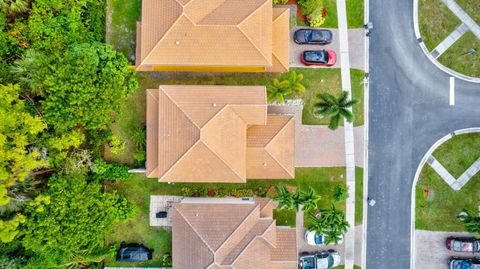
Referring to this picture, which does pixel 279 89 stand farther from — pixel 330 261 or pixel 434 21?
pixel 434 21

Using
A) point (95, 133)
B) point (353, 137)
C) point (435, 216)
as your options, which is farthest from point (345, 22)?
point (95, 133)

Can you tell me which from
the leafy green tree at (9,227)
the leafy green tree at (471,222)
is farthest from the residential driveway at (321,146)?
the leafy green tree at (9,227)

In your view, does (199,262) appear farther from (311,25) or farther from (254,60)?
(311,25)

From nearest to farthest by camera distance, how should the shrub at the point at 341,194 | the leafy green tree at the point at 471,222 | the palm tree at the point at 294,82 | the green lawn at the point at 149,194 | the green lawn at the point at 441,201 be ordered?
the palm tree at the point at 294,82 → the leafy green tree at the point at 471,222 → the shrub at the point at 341,194 → the green lawn at the point at 149,194 → the green lawn at the point at 441,201

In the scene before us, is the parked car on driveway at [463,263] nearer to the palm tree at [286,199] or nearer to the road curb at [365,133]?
the road curb at [365,133]

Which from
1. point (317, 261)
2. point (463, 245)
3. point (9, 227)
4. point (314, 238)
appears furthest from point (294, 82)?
point (9, 227)

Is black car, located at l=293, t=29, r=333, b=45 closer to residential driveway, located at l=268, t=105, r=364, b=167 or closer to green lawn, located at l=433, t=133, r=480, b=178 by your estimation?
residential driveway, located at l=268, t=105, r=364, b=167
